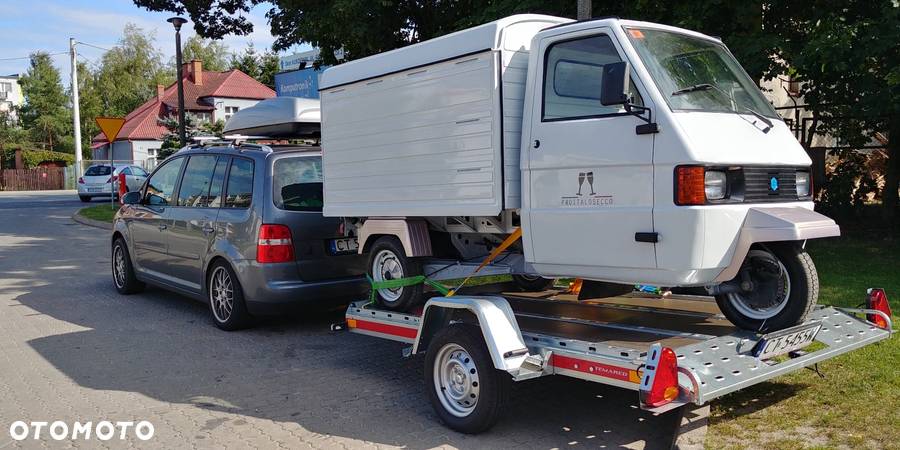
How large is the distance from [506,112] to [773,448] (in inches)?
105

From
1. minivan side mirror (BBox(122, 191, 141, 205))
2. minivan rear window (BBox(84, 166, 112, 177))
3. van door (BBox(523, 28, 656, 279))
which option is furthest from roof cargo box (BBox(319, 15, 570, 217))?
minivan rear window (BBox(84, 166, 112, 177))

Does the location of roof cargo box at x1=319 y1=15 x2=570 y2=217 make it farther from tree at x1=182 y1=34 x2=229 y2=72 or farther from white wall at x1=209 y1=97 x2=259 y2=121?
tree at x1=182 y1=34 x2=229 y2=72

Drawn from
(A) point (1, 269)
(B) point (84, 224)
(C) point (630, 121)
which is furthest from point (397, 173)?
(B) point (84, 224)

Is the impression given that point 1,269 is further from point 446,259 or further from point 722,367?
point 722,367

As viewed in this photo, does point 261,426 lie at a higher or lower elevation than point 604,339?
lower

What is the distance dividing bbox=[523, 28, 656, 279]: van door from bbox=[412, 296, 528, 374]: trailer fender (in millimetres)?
515

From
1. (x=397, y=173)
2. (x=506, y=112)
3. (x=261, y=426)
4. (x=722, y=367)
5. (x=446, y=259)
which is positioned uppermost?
(x=506, y=112)

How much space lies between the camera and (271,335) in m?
7.88

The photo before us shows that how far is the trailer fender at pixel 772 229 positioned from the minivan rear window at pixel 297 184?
4.27 meters

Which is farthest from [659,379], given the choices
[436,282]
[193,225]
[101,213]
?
[101,213]

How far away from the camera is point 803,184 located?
5.21 meters

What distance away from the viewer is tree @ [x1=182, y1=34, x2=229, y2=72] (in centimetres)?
8220

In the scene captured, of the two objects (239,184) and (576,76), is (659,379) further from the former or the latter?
(239,184)

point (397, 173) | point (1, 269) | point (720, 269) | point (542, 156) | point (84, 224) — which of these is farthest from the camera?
point (84, 224)
